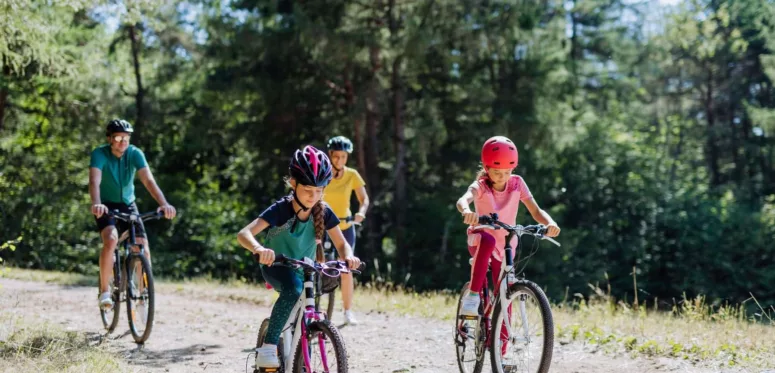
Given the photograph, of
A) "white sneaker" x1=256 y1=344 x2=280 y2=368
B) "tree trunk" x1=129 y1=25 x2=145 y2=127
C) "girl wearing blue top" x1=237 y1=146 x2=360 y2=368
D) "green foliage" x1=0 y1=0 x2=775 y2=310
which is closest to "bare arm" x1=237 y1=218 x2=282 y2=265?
"girl wearing blue top" x1=237 y1=146 x2=360 y2=368

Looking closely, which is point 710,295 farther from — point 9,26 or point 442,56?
point 9,26

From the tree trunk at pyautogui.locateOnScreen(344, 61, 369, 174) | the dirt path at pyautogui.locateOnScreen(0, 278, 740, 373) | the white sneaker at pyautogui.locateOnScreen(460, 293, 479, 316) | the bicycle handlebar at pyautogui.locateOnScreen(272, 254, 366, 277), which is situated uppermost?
the tree trunk at pyautogui.locateOnScreen(344, 61, 369, 174)

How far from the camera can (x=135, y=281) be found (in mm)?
8148

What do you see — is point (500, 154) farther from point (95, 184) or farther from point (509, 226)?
point (95, 184)

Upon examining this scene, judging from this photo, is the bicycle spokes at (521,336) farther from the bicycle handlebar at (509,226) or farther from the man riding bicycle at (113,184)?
the man riding bicycle at (113,184)

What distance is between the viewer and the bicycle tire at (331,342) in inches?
187

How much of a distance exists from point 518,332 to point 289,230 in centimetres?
175

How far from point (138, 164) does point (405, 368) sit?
337 cm

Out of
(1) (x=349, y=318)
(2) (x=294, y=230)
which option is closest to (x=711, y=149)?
(1) (x=349, y=318)

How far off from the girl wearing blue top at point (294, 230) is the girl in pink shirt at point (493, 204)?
1.12 meters

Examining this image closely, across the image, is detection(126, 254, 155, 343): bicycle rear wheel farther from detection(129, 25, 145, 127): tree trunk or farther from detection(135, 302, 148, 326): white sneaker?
detection(129, 25, 145, 127): tree trunk

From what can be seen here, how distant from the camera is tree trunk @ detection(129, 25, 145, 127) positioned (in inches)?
941

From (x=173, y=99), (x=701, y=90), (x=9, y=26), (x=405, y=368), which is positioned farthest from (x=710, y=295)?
(x=9, y=26)

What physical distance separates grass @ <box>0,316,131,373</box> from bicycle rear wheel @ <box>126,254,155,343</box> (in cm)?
41
